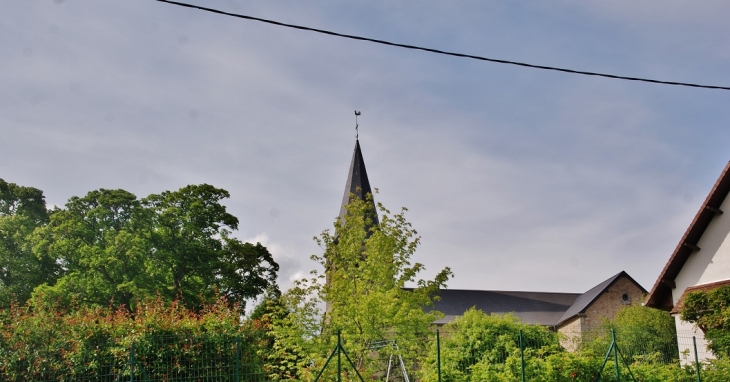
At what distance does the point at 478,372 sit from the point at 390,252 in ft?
15.4

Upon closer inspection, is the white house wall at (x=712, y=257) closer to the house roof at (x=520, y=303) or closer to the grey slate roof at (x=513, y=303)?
the house roof at (x=520, y=303)

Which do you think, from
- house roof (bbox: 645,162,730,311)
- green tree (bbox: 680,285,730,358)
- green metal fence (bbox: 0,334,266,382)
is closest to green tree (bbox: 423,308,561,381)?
green tree (bbox: 680,285,730,358)

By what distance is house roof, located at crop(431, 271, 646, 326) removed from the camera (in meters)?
45.9

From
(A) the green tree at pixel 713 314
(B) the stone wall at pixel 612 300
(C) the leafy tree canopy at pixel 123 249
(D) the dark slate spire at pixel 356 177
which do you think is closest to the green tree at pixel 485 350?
(A) the green tree at pixel 713 314

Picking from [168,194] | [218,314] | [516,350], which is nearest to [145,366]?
[218,314]

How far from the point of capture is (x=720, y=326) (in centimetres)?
1518

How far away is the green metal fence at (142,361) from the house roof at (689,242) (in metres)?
11.7

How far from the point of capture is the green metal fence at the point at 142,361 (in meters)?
11.7

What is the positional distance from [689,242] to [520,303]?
3375cm

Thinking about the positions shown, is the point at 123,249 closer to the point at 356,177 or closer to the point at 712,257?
the point at 356,177

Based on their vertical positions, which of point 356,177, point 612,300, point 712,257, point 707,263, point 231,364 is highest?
point 356,177

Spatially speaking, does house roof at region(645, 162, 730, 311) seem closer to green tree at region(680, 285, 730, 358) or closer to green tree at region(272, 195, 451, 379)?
green tree at region(680, 285, 730, 358)

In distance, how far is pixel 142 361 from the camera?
1233 centimetres

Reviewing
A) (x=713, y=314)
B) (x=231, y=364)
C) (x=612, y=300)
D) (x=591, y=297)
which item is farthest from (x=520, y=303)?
(x=231, y=364)
